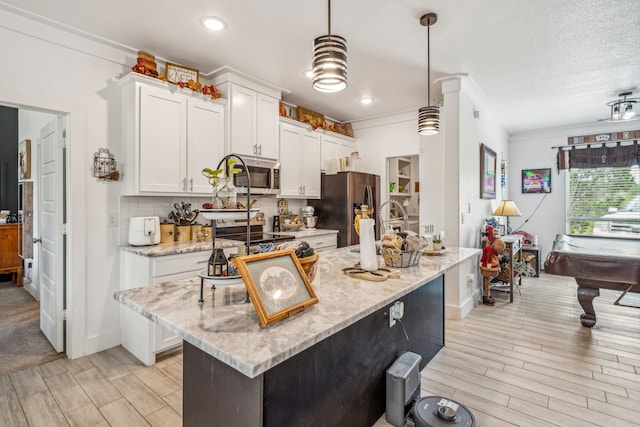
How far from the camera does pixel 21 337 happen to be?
121 inches

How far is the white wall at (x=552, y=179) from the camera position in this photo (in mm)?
5984

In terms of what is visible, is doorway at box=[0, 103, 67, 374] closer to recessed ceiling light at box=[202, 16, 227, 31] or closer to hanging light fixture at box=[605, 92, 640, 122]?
recessed ceiling light at box=[202, 16, 227, 31]

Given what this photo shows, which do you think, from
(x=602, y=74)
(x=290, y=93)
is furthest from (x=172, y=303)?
(x=602, y=74)

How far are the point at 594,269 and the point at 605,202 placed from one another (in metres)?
3.54

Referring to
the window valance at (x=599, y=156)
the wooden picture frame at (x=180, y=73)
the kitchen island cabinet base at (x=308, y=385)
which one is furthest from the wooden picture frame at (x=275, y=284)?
the window valance at (x=599, y=156)

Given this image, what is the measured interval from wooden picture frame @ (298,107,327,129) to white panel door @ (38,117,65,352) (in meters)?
2.70

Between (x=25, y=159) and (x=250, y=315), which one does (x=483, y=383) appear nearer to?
(x=250, y=315)

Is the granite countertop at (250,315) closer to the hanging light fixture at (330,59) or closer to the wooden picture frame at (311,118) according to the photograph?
the hanging light fixture at (330,59)

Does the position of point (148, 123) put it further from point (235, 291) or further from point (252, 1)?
point (235, 291)

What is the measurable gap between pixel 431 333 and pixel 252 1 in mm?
2804

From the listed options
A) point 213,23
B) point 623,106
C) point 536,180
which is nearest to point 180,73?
point 213,23

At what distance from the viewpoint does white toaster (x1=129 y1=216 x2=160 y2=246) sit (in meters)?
2.84

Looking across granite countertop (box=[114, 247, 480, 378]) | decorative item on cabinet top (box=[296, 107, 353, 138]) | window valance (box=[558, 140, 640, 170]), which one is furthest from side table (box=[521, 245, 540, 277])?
granite countertop (box=[114, 247, 480, 378])

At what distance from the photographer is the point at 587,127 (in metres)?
5.74
